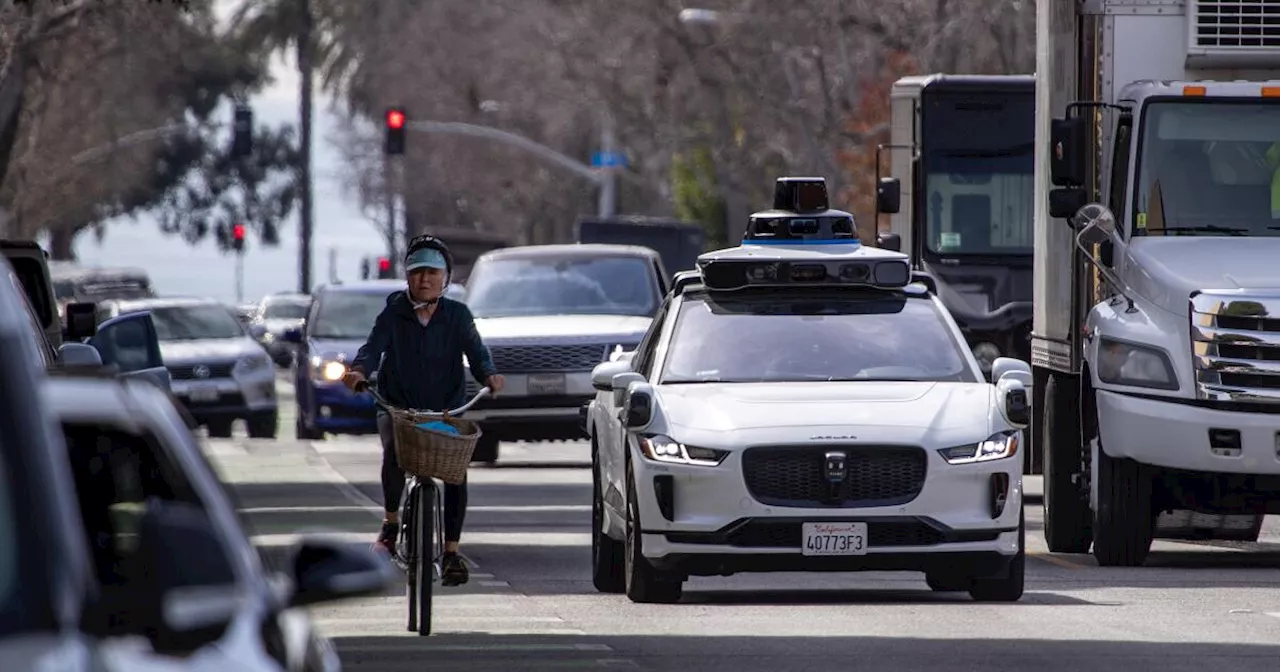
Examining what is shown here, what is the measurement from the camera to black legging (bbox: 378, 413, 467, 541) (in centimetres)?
1360

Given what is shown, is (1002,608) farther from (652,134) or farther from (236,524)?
(652,134)

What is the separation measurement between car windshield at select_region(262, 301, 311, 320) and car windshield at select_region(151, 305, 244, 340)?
130 ft

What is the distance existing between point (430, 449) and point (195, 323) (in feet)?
78.4

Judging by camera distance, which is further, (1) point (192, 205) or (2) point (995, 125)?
(1) point (192, 205)

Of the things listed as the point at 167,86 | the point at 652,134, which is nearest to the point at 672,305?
the point at 652,134

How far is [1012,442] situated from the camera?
1430 cm

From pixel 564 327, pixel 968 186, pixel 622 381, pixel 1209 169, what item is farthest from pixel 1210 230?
pixel 564 327

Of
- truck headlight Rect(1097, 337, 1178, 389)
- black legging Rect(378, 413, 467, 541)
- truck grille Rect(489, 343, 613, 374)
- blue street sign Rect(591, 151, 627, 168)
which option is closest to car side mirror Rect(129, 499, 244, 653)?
black legging Rect(378, 413, 467, 541)

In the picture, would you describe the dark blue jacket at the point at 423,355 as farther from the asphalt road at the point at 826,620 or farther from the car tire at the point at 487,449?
the car tire at the point at 487,449

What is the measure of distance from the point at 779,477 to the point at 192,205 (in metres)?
111

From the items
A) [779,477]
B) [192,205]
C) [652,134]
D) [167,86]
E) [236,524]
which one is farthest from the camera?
[192,205]

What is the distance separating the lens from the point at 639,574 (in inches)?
574

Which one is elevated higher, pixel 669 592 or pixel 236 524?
pixel 236 524

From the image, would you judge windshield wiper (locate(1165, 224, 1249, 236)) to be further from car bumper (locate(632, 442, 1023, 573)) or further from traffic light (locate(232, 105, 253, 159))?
traffic light (locate(232, 105, 253, 159))
